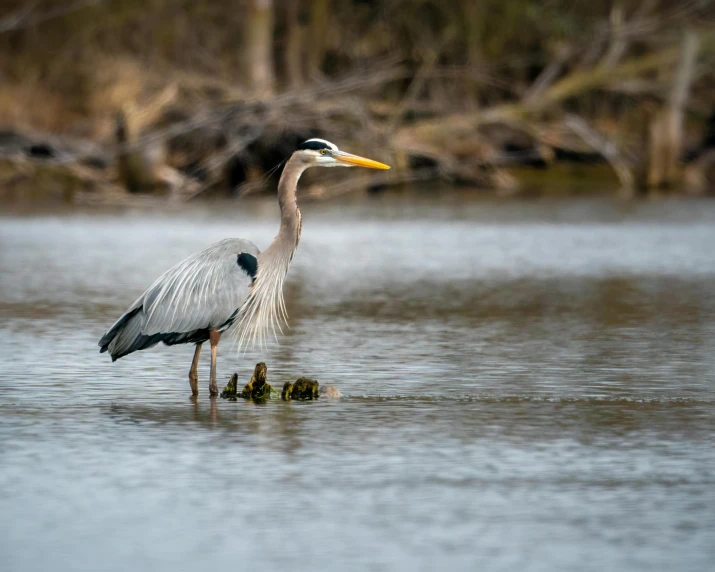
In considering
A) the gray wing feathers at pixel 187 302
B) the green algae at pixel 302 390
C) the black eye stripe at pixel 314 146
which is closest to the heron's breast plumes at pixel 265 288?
the gray wing feathers at pixel 187 302

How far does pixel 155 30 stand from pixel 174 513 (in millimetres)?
33157

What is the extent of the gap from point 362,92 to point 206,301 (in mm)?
22910

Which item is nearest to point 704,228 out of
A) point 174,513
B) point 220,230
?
point 220,230

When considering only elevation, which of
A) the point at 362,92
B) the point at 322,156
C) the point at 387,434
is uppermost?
the point at 362,92

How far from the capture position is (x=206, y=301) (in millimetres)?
8992

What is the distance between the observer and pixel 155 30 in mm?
38312

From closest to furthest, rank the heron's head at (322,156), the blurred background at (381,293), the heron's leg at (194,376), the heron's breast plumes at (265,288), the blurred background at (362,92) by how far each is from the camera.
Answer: the blurred background at (381,293), the heron's leg at (194,376), the heron's breast plumes at (265,288), the heron's head at (322,156), the blurred background at (362,92)

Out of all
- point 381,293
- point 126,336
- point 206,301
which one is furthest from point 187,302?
point 381,293

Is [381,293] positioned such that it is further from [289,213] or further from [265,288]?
[265,288]

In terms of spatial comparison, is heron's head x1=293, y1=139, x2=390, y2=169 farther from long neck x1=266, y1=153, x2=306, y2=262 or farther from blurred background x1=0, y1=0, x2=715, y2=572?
blurred background x1=0, y1=0, x2=715, y2=572

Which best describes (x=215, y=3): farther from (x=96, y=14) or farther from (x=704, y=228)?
(x=704, y=228)

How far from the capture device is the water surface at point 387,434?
569cm

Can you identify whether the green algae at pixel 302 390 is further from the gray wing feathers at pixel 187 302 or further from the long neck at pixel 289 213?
the long neck at pixel 289 213

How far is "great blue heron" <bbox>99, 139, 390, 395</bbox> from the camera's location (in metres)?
9.00
